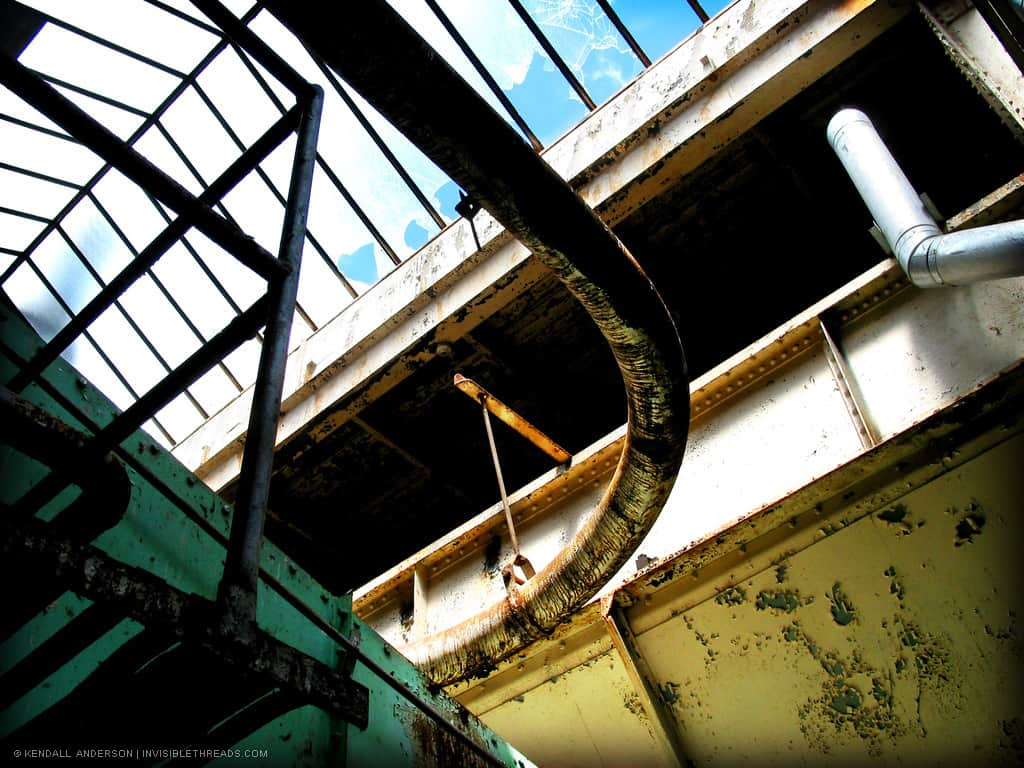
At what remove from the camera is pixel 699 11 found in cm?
641

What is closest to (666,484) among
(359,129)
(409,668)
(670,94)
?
(409,668)

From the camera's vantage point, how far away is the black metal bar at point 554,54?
6613 millimetres

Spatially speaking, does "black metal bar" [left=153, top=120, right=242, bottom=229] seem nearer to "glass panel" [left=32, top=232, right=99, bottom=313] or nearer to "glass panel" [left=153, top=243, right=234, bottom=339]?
"glass panel" [left=153, top=243, right=234, bottom=339]

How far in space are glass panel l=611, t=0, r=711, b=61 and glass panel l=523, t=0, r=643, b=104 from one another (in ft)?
0.44

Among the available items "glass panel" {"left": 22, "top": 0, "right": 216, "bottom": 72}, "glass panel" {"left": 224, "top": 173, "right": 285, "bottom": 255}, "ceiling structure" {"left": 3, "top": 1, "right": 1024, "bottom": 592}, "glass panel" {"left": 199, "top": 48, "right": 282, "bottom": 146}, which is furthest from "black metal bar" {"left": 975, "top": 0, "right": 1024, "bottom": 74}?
"glass panel" {"left": 22, "top": 0, "right": 216, "bottom": 72}

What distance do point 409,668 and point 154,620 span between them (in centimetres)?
164

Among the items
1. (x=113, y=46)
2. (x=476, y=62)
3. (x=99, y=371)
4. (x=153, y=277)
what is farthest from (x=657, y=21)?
(x=99, y=371)

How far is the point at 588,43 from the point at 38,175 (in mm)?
5691

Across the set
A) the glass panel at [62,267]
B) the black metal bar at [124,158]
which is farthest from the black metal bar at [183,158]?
the black metal bar at [124,158]

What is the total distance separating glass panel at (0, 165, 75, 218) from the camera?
7660mm

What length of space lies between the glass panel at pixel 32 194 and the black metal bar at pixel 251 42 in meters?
6.66

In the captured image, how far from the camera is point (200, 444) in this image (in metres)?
8.59

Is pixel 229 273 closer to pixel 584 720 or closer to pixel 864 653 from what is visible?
pixel 584 720

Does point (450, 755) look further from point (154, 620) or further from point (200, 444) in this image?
point (200, 444)
